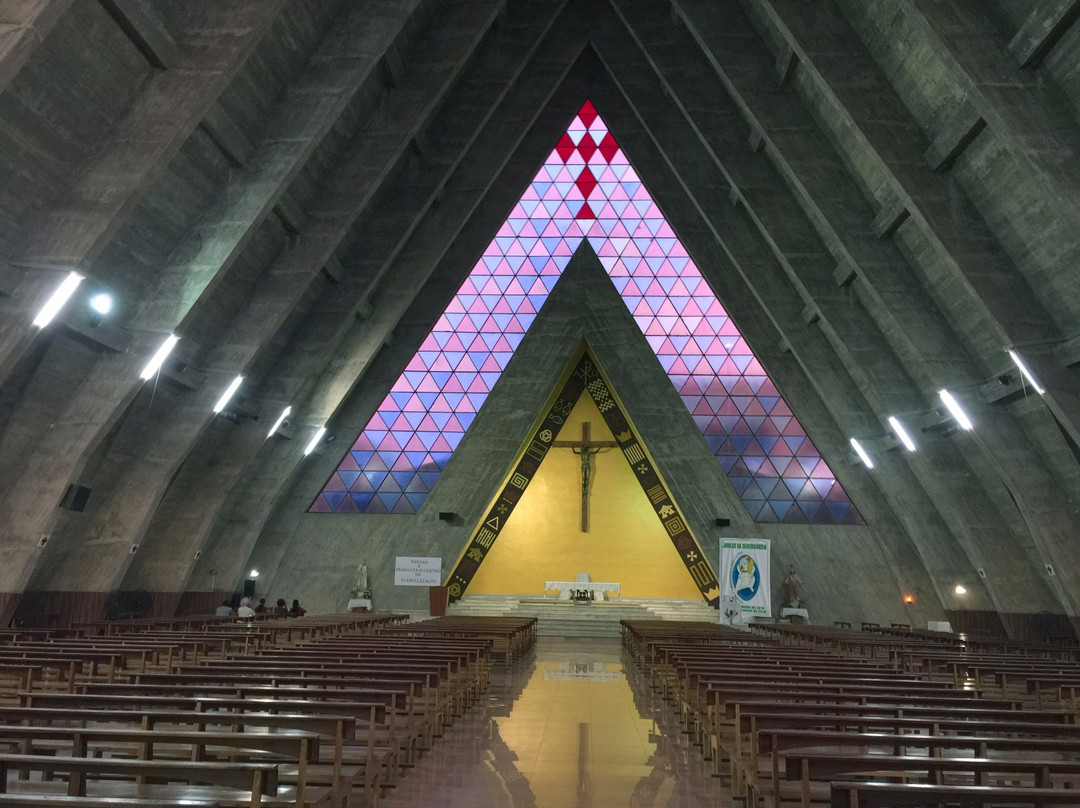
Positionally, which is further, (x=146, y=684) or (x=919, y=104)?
(x=919, y=104)

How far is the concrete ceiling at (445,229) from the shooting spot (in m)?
10.6

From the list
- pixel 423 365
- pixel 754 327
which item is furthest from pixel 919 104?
pixel 423 365

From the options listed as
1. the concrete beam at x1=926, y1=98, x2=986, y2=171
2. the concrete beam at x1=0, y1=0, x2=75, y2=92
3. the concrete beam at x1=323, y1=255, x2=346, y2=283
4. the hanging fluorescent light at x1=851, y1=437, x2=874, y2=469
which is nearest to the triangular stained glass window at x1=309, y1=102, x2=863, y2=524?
the hanging fluorescent light at x1=851, y1=437, x2=874, y2=469

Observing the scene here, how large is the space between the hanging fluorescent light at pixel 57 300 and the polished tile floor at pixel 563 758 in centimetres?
697

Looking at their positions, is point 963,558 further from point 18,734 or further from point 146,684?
point 18,734

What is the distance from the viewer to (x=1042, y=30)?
10094 mm

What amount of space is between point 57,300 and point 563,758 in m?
8.35

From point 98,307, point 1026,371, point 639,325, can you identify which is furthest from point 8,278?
point 639,325

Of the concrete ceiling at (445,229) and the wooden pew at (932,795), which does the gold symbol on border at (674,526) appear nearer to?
the concrete ceiling at (445,229)

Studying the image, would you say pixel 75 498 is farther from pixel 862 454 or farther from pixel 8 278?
pixel 862 454

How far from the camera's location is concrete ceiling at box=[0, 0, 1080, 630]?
10.6 meters

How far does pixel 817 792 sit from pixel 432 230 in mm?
17507

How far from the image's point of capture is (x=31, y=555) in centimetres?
1238

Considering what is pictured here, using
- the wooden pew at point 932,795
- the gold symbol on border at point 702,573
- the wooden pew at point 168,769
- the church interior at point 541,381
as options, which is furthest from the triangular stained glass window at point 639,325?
the wooden pew at point 168,769
